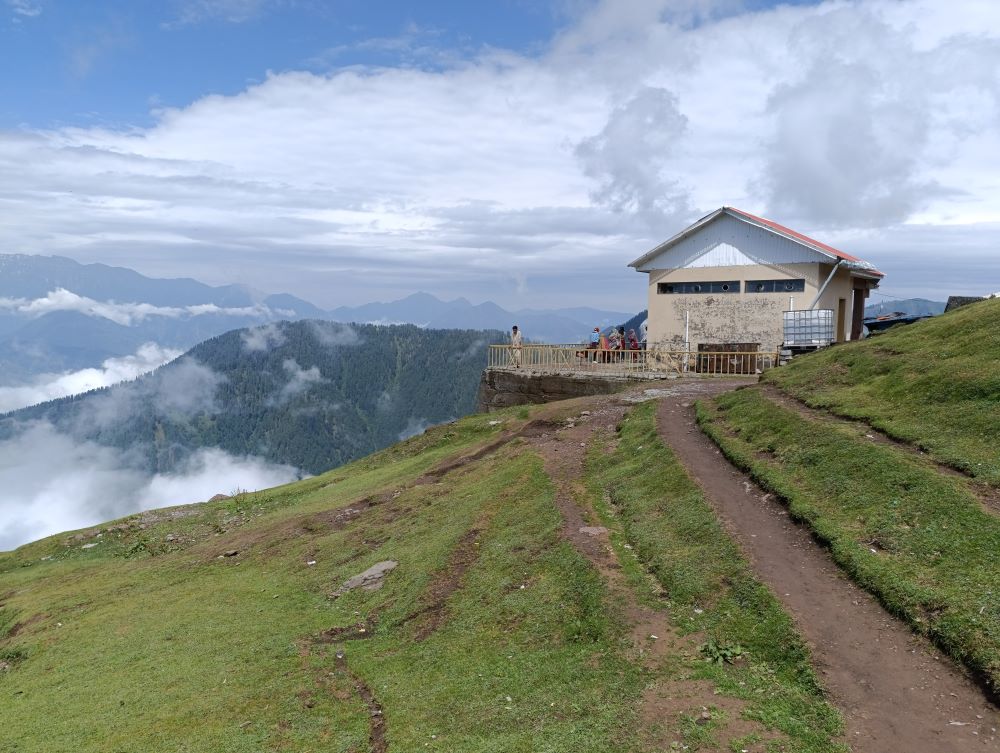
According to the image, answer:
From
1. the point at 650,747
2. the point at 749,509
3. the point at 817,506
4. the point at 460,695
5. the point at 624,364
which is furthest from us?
the point at 624,364

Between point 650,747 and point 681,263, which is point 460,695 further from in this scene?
point 681,263

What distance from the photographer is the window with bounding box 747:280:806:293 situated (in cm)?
3894

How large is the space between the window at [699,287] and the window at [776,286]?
2.85 feet

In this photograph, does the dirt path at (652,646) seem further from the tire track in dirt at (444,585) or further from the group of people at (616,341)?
the group of people at (616,341)

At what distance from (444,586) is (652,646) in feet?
16.6

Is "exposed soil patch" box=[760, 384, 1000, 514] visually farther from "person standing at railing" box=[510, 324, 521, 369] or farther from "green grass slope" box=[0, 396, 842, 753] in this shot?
"person standing at railing" box=[510, 324, 521, 369]

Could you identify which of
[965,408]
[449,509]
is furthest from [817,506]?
[449,509]

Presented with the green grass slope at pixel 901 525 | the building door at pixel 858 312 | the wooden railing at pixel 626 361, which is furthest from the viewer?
the building door at pixel 858 312

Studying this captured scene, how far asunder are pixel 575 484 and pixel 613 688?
8694 millimetres

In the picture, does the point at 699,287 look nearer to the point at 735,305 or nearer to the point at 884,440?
the point at 735,305

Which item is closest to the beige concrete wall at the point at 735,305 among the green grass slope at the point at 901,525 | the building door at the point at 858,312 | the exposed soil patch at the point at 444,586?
the building door at the point at 858,312

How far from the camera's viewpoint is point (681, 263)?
4331cm

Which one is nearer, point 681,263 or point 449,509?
point 449,509

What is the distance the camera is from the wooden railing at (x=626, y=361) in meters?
36.6
